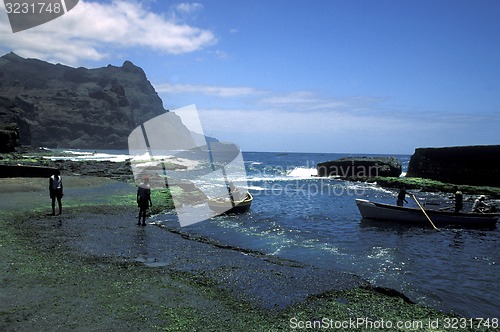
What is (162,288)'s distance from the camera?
9.44 meters

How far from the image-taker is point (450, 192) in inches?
1747

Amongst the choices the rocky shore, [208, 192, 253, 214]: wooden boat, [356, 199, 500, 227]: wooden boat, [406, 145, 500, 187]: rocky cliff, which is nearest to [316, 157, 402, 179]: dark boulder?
[406, 145, 500, 187]: rocky cliff

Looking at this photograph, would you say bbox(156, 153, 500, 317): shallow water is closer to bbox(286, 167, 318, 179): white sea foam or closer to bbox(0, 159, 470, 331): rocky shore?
bbox(0, 159, 470, 331): rocky shore

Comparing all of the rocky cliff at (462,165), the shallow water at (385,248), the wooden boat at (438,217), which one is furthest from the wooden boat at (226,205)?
the rocky cliff at (462,165)

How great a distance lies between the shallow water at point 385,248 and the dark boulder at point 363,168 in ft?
113

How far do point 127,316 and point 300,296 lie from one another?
4.78 m

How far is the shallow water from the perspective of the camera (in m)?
11.7

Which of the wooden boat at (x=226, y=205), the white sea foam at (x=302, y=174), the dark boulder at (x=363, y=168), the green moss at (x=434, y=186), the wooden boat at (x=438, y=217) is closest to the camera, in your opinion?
the wooden boat at (x=438, y=217)

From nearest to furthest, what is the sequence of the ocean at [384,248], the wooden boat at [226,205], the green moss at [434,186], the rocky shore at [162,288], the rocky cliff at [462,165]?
the rocky shore at [162,288] → the ocean at [384,248] → the wooden boat at [226,205] → the green moss at [434,186] → the rocky cliff at [462,165]

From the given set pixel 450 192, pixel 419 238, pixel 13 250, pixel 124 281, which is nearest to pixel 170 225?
pixel 13 250

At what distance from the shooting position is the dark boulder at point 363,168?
61.5 m

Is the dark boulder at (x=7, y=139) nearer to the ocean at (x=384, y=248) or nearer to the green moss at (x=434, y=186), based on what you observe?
the ocean at (x=384, y=248)

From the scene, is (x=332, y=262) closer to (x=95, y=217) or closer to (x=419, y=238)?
(x=419, y=238)

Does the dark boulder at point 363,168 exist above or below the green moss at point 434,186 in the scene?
above
